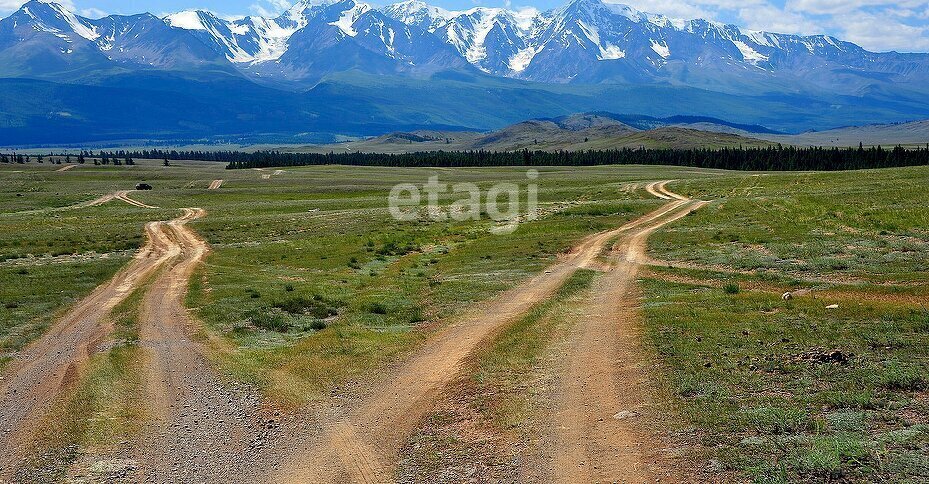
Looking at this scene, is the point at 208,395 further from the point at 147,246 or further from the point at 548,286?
the point at 147,246

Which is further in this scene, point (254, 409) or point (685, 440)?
point (254, 409)

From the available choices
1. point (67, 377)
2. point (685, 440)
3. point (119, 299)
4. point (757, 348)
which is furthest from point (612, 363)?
point (119, 299)

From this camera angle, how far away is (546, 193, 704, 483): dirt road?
39.4 feet

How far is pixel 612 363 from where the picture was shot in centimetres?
1783

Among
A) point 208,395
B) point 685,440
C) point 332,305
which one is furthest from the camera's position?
point 332,305

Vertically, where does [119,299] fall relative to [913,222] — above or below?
below

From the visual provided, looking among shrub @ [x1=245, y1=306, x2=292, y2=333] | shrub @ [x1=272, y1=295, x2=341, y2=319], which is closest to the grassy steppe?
shrub @ [x1=272, y1=295, x2=341, y2=319]

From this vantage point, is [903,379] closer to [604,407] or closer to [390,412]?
[604,407]

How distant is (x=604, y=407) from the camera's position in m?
14.8

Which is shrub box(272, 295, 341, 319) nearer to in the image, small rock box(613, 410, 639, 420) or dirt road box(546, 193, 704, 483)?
dirt road box(546, 193, 704, 483)

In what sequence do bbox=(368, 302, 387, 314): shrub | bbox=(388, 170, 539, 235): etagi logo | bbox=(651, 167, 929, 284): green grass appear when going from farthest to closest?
bbox=(388, 170, 539, 235): etagi logo < bbox=(651, 167, 929, 284): green grass < bbox=(368, 302, 387, 314): shrub

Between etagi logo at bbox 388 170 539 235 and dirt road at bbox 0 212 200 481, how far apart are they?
3164 cm

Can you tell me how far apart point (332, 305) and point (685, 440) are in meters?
18.4

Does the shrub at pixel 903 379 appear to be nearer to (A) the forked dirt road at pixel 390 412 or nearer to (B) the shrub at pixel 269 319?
(A) the forked dirt road at pixel 390 412
